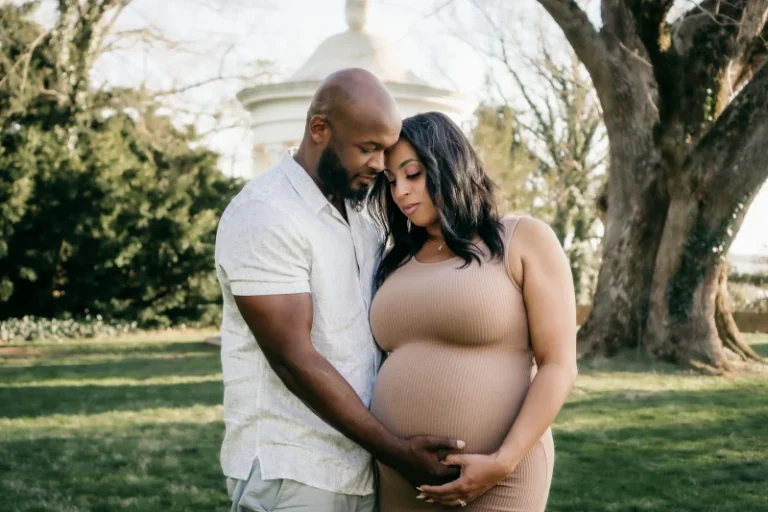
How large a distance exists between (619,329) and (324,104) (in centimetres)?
981

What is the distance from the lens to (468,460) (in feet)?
8.31

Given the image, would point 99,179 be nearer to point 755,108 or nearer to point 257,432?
point 755,108

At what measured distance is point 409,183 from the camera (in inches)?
111

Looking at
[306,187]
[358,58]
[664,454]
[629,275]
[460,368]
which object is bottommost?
[664,454]

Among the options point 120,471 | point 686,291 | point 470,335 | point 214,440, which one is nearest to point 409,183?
point 470,335

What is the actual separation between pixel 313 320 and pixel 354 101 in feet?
2.07

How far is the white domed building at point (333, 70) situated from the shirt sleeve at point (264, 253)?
31.8 feet

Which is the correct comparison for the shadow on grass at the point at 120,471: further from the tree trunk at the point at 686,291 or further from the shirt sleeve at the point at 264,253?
the tree trunk at the point at 686,291

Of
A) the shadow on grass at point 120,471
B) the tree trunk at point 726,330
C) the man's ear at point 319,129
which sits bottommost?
the shadow on grass at point 120,471

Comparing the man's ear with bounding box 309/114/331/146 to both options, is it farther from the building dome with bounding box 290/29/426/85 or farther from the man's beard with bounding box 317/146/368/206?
the building dome with bounding box 290/29/426/85

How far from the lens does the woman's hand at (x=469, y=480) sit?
2.50 meters

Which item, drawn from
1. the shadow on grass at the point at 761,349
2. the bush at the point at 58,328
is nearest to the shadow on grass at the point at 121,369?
the bush at the point at 58,328

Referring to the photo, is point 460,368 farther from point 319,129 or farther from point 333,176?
point 319,129

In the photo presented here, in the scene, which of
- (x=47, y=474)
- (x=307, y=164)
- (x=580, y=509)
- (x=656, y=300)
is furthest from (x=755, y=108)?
(x=307, y=164)
